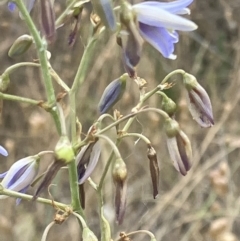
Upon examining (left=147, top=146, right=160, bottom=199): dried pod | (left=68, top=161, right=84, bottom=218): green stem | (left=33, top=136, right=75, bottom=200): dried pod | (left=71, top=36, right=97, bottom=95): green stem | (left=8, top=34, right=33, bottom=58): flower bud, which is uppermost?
(left=8, top=34, right=33, bottom=58): flower bud

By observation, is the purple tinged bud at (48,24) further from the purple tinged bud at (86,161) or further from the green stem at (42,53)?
the purple tinged bud at (86,161)

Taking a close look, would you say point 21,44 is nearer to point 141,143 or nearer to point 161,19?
point 161,19

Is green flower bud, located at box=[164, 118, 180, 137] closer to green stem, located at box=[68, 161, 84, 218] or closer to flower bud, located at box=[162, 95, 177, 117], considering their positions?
flower bud, located at box=[162, 95, 177, 117]

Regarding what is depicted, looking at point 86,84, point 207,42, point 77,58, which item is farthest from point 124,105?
point 207,42

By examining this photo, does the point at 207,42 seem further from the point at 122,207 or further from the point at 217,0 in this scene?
the point at 122,207

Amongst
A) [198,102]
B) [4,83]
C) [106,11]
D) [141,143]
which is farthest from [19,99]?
[141,143]

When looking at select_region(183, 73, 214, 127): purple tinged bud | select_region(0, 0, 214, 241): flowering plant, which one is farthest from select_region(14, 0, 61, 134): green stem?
select_region(183, 73, 214, 127): purple tinged bud

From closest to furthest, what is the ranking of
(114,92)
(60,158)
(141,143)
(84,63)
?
(60,158)
(84,63)
(114,92)
(141,143)

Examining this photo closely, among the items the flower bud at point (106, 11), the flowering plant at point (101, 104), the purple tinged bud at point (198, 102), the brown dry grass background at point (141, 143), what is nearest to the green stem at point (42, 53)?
the flowering plant at point (101, 104)
